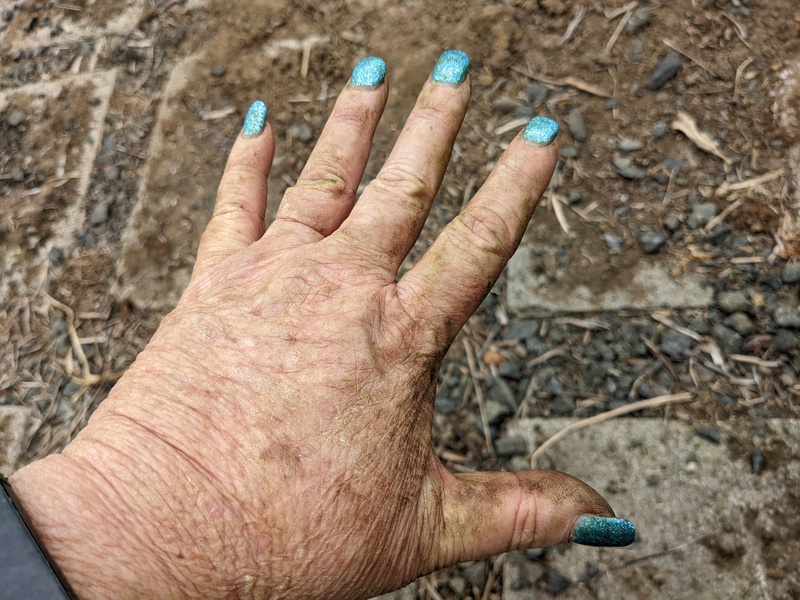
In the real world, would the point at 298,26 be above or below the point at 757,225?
above

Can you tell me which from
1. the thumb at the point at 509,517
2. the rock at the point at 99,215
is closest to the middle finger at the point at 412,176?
the thumb at the point at 509,517

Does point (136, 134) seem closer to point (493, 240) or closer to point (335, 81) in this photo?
point (335, 81)

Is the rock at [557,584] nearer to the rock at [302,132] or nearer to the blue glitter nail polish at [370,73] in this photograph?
the blue glitter nail polish at [370,73]

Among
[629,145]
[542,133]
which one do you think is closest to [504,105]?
[629,145]

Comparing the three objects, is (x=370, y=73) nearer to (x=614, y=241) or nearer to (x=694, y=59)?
(x=614, y=241)

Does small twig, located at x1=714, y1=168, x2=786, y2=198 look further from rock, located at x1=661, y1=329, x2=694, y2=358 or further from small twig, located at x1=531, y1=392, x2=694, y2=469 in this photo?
small twig, located at x1=531, y1=392, x2=694, y2=469

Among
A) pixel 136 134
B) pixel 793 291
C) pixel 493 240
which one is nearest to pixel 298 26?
pixel 136 134
